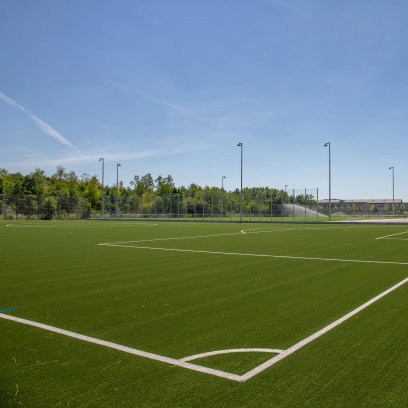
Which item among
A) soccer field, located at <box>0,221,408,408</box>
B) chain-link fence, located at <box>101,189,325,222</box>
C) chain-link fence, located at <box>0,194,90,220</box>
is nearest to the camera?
soccer field, located at <box>0,221,408,408</box>

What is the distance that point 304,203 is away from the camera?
46.4m

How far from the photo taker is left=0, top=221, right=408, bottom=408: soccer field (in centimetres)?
305

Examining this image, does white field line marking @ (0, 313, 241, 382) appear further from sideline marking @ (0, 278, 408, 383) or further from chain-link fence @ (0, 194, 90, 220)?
chain-link fence @ (0, 194, 90, 220)

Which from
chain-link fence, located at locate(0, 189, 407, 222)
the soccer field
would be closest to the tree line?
chain-link fence, located at locate(0, 189, 407, 222)

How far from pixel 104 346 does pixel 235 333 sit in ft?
4.55

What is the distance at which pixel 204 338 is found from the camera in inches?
168

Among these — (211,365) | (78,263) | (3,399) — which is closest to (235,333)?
(211,365)

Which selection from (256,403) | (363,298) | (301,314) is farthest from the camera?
(363,298)

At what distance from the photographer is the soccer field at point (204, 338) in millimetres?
3055

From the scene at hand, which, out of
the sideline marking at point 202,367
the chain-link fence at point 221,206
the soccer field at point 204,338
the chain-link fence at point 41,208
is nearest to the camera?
the soccer field at point 204,338

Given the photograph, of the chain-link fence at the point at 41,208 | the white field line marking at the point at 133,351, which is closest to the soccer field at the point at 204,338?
the white field line marking at the point at 133,351

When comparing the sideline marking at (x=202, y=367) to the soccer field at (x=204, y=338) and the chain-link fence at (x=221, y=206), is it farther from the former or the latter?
the chain-link fence at (x=221, y=206)

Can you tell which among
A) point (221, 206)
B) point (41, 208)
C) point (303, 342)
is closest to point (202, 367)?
point (303, 342)

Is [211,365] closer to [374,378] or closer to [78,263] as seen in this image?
[374,378]
